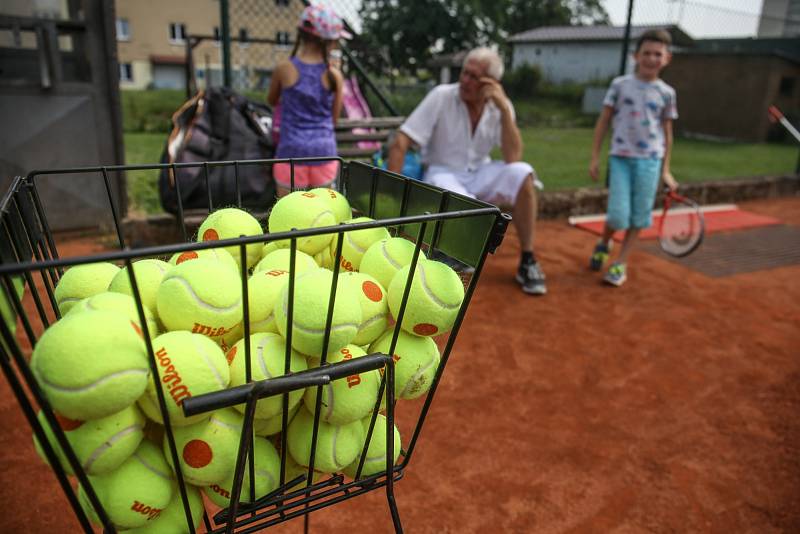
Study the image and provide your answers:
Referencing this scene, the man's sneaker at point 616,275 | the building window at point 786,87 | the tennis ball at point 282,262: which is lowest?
the man's sneaker at point 616,275

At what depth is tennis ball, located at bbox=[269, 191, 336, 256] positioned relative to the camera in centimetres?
122

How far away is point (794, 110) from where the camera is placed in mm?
17766

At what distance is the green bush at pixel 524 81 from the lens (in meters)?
20.1

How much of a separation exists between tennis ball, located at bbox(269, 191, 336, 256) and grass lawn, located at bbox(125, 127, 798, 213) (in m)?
4.35

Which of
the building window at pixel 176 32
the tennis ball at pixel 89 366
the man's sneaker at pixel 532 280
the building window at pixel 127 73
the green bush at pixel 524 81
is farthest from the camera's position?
the building window at pixel 127 73

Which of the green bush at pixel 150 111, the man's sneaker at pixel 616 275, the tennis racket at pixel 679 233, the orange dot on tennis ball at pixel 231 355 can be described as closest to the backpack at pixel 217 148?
the man's sneaker at pixel 616 275

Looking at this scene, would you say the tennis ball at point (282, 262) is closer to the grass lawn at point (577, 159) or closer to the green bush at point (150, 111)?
the grass lawn at point (577, 159)

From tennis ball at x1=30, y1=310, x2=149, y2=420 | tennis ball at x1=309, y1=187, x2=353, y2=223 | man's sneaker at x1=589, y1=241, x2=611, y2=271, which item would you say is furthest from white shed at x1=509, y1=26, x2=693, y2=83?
tennis ball at x1=30, y1=310, x2=149, y2=420

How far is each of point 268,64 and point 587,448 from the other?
6.30 metres

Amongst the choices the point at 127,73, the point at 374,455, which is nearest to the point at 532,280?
the point at 374,455

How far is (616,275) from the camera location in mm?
4406

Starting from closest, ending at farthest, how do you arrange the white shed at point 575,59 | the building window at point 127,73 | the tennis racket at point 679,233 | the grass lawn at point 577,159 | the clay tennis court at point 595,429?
1. the clay tennis court at point 595,429
2. the tennis racket at point 679,233
3. the grass lawn at point 577,159
4. the white shed at point 575,59
5. the building window at point 127,73

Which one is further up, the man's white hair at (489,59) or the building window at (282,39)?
the building window at (282,39)

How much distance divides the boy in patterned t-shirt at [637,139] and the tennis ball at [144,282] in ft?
12.9
